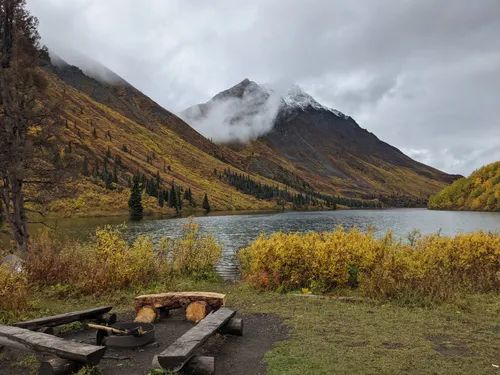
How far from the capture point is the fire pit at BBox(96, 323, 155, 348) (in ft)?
27.4

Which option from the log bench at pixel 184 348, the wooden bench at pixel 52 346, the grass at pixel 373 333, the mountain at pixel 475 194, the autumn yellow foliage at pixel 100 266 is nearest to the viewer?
the log bench at pixel 184 348

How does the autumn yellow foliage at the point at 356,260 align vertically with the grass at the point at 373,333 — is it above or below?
above

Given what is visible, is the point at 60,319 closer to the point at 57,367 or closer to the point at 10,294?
the point at 10,294

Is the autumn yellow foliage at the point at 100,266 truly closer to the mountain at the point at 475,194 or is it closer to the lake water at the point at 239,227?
the lake water at the point at 239,227

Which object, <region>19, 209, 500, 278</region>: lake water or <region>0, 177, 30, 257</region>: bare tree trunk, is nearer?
<region>0, 177, 30, 257</region>: bare tree trunk

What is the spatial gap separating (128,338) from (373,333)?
5724 millimetres

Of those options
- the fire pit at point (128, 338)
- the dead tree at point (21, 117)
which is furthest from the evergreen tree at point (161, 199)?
the fire pit at point (128, 338)

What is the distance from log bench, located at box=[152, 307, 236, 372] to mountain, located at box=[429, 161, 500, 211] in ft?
456

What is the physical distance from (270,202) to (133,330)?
19129cm

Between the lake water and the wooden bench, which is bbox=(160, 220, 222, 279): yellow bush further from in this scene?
the wooden bench


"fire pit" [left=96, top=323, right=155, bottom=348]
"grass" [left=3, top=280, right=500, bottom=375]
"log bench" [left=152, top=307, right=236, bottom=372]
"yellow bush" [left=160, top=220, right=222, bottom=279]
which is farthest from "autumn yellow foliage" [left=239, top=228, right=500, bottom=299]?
"fire pit" [left=96, top=323, right=155, bottom=348]

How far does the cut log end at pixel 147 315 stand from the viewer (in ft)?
34.7

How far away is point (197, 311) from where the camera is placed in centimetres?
1067

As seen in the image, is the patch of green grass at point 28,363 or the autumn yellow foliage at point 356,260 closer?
the patch of green grass at point 28,363
